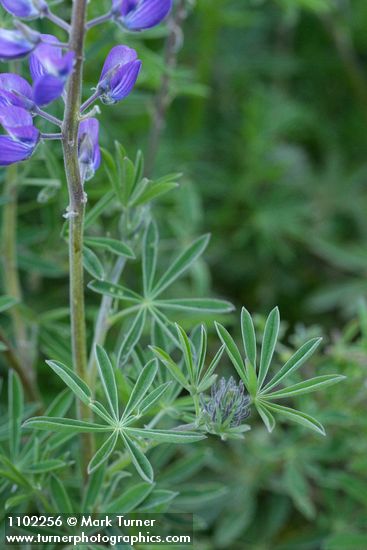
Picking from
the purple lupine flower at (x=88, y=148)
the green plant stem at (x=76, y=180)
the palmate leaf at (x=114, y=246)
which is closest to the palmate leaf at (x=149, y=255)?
the palmate leaf at (x=114, y=246)

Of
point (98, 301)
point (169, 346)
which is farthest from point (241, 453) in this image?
point (169, 346)

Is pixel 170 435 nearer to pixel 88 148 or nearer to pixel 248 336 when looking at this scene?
pixel 248 336

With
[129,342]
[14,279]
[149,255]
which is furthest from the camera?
[14,279]

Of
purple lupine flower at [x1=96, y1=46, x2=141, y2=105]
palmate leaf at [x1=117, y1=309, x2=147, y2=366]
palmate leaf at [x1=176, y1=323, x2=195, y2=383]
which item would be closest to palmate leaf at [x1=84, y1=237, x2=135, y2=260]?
palmate leaf at [x1=117, y1=309, x2=147, y2=366]

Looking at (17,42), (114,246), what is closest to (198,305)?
(114,246)

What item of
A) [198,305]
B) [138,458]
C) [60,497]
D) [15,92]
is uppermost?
[15,92]

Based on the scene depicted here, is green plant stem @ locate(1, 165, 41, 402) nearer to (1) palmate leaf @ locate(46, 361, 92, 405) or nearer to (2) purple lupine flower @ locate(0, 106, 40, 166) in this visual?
(1) palmate leaf @ locate(46, 361, 92, 405)
